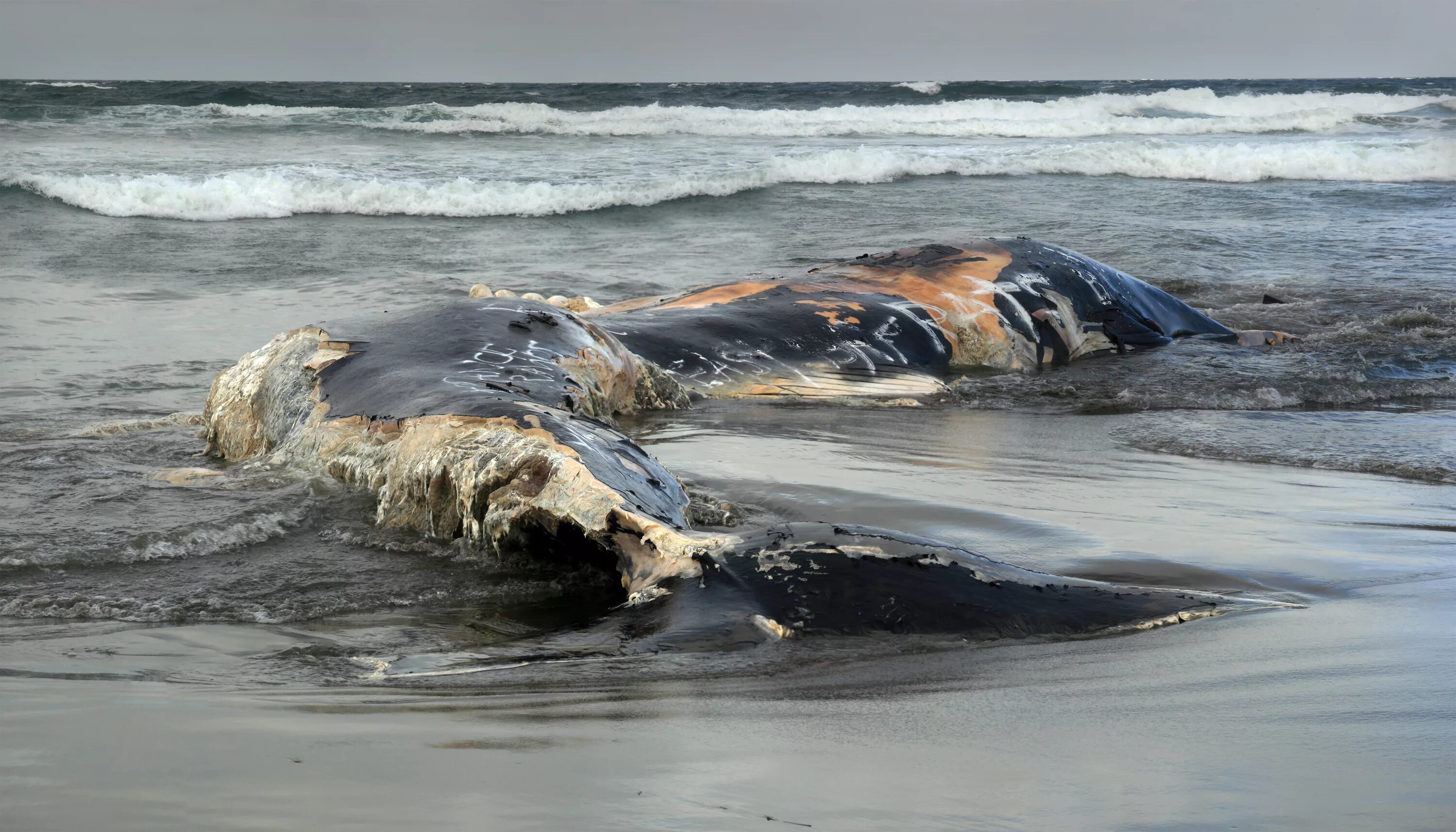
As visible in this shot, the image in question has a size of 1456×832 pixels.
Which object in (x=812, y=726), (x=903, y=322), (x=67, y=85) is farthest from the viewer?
(x=67, y=85)

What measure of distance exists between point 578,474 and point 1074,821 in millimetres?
1862

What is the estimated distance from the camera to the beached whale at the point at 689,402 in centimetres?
298

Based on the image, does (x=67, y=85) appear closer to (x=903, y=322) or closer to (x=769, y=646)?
(x=903, y=322)

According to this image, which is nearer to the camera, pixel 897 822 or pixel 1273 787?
pixel 897 822

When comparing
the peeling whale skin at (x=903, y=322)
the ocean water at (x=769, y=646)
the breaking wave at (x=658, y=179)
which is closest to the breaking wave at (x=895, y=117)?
the breaking wave at (x=658, y=179)

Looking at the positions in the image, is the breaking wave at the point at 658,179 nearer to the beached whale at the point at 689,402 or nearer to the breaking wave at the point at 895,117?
the breaking wave at the point at 895,117

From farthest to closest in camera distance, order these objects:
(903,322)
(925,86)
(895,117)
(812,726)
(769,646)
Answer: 1. (925,86)
2. (895,117)
3. (903,322)
4. (769,646)
5. (812,726)

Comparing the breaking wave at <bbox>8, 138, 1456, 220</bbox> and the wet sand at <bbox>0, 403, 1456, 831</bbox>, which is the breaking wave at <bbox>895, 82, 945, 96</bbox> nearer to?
the breaking wave at <bbox>8, 138, 1456, 220</bbox>

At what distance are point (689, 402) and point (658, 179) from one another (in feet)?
40.2

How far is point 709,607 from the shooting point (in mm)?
2932

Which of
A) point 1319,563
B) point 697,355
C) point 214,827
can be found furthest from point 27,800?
point 697,355

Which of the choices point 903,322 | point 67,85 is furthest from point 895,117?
point 903,322

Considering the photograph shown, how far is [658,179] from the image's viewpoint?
1794 cm

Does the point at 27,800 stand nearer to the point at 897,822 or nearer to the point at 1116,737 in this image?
the point at 897,822
